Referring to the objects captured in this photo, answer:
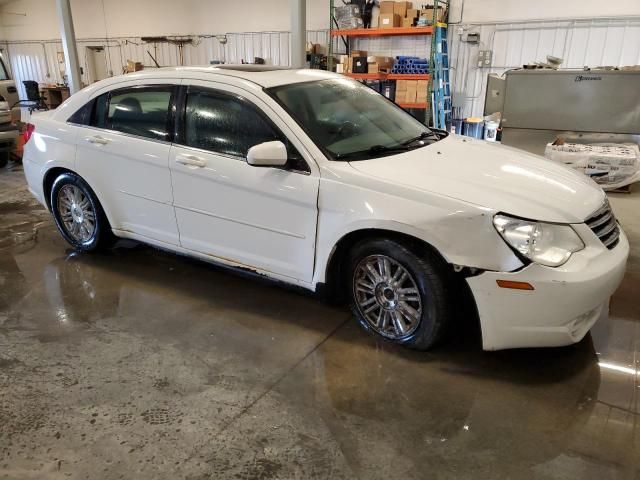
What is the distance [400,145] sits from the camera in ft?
10.5

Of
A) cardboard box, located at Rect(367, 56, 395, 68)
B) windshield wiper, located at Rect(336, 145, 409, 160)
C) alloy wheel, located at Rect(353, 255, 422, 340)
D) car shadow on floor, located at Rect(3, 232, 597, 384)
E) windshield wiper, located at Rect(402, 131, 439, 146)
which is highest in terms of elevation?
cardboard box, located at Rect(367, 56, 395, 68)

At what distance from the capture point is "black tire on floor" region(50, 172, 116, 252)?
158 inches

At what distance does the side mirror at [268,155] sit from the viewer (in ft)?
9.16

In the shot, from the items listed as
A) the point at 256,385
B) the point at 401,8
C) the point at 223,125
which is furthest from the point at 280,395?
the point at 401,8

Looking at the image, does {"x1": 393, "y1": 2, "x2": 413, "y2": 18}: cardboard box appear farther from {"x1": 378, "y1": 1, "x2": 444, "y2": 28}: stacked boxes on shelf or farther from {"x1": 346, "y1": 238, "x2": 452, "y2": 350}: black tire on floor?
{"x1": 346, "y1": 238, "x2": 452, "y2": 350}: black tire on floor

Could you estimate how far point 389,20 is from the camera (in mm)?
8828

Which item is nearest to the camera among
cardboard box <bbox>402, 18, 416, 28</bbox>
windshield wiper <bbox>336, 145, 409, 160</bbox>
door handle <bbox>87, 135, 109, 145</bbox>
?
windshield wiper <bbox>336, 145, 409, 160</bbox>

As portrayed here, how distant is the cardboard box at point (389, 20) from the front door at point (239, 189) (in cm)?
649

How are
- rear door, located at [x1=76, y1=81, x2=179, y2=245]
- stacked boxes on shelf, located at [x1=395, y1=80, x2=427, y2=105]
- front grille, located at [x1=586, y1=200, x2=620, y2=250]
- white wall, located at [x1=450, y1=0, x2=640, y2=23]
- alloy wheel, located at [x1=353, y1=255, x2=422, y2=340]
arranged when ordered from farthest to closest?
1. stacked boxes on shelf, located at [x1=395, y1=80, x2=427, y2=105]
2. white wall, located at [x1=450, y1=0, x2=640, y2=23]
3. rear door, located at [x1=76, y1=81, x2=179, y2=245]
4. alloy wheel, located at [x1=353, y1=255, x2=422, y2=340]
5. front grille, located at [x1=586, y1=200, x2=620, y2=250]

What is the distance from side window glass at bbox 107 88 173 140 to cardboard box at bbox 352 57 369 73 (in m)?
6.13

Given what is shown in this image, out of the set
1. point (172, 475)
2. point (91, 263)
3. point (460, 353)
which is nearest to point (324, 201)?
point (460, 353)

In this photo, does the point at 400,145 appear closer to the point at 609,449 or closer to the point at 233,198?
the point at 233,198

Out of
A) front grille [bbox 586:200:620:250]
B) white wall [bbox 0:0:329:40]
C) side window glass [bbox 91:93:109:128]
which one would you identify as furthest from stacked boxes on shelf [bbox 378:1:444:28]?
front grille [bbox 586:200:620:250]

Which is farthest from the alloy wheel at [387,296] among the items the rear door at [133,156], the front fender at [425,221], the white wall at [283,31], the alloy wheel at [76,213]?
the white wall at [283,31]
